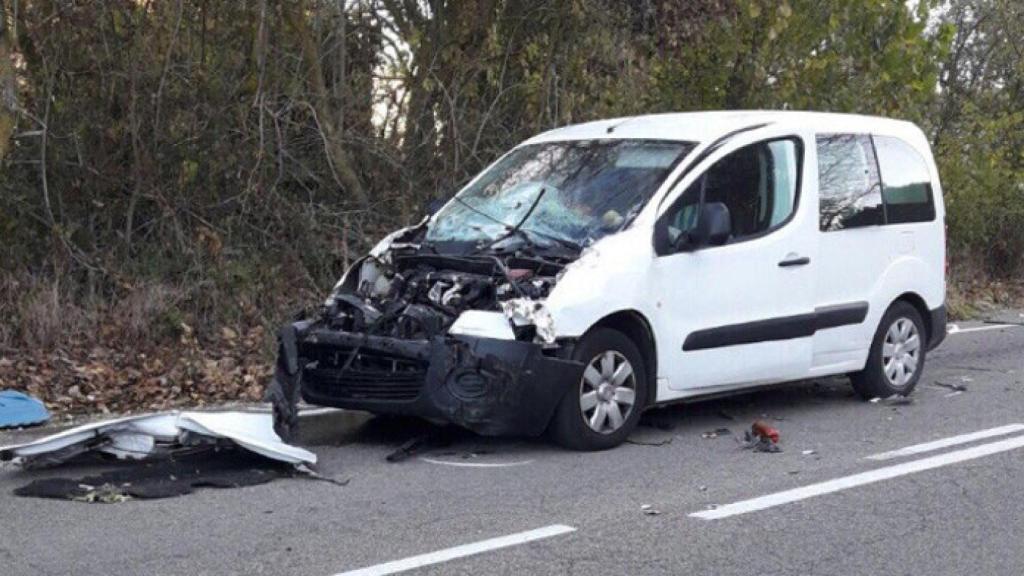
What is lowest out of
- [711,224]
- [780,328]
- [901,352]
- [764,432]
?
[764,432]

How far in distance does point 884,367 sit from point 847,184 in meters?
1.29

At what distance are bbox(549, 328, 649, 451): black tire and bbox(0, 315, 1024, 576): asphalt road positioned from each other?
0.31 feet

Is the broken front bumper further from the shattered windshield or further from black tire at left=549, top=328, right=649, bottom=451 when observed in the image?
the shattered windshield

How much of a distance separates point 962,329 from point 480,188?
22.8 feet

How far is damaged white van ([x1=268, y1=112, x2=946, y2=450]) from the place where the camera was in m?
8.07

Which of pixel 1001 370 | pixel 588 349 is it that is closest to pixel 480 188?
pixel 588 349

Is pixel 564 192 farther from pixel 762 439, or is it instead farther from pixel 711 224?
pixel 762 439

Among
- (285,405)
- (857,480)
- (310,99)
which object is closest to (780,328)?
(857,480)

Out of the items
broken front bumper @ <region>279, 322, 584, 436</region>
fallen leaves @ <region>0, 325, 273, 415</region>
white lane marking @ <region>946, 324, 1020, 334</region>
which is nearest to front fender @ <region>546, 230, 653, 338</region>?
broken front bumper @ <region>279, 322, 584, 436</region>

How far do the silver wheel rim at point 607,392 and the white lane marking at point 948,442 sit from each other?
137 centimetres

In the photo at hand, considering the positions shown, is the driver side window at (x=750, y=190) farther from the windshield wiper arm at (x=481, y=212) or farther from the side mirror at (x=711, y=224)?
the windshield wiper arm at (x=481, y=212)

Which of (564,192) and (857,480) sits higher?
(564,192)

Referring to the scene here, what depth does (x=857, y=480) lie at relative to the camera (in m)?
7.73

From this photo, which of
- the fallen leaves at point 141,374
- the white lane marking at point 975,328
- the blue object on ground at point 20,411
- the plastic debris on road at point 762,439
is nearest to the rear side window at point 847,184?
the plastic debris on road at point 762,439
